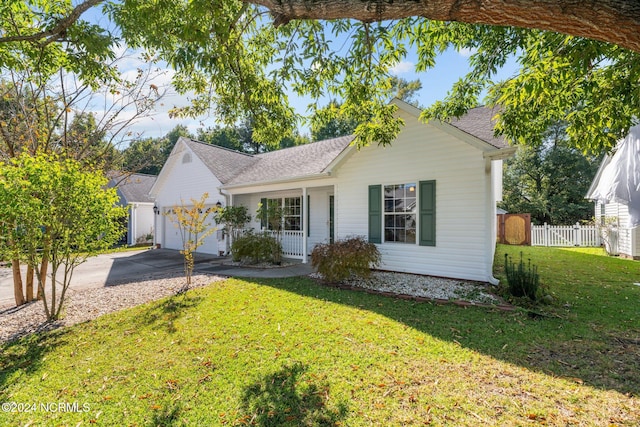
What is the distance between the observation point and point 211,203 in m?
13.5

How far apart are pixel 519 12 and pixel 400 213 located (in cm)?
652

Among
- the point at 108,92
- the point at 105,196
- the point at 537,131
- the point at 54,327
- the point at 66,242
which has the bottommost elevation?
the point at 54,327

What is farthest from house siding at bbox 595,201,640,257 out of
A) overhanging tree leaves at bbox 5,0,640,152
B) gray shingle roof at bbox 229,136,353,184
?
gray shingle roof at bbox 229,136,353,184

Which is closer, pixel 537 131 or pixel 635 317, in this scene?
pixel 635 317

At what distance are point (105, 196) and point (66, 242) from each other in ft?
3.14

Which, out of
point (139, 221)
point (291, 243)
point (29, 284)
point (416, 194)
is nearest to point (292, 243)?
point (291, 243)

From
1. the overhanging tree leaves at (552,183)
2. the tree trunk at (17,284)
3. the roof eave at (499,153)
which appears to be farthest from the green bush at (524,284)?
the overhanging tree leaves at (552,183)

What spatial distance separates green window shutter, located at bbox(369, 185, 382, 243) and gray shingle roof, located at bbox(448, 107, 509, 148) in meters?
2.74

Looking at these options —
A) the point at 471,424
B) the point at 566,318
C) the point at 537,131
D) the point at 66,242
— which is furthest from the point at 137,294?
the point at 537,131

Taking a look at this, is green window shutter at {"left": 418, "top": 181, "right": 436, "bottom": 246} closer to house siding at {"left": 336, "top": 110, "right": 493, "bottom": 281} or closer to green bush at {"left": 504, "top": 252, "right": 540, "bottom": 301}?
house siding at {"left": 336, "top": 110, "right": 493, "bottom": 281}

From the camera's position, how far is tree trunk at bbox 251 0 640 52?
182 cm

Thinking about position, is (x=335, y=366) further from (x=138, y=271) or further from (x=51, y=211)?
(x=138, y=271)

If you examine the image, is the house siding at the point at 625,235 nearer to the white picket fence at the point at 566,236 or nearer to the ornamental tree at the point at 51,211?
the white picket fence at the point at 566,236

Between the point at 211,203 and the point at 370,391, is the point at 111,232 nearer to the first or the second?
the point at 370,391
